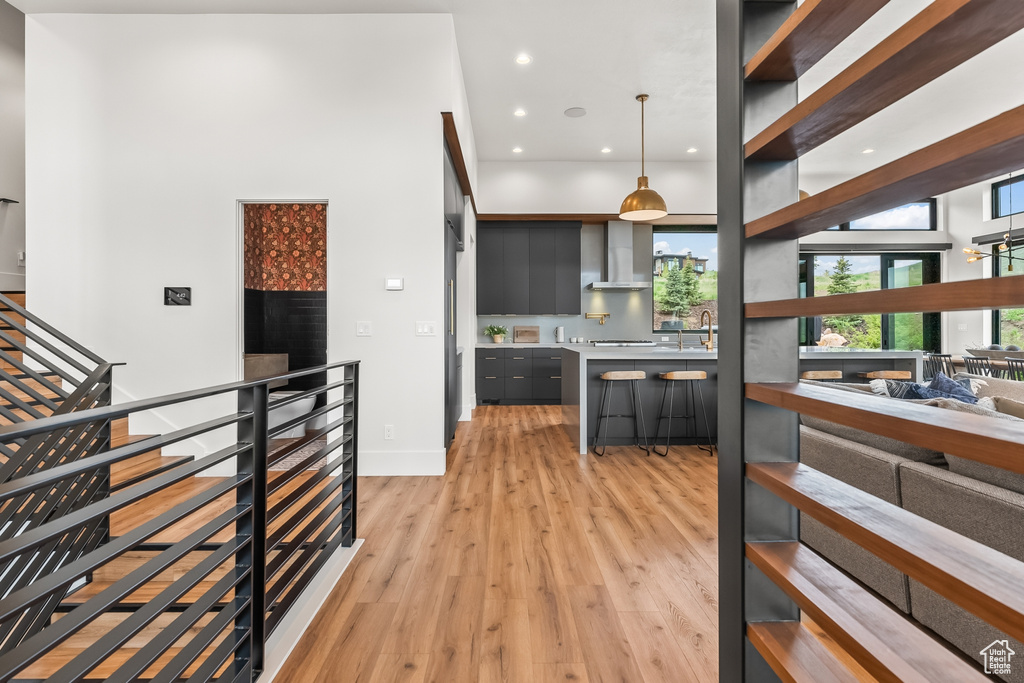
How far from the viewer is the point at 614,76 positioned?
14.7ft

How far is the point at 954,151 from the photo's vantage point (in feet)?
1.54

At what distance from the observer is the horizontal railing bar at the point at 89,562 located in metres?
0.75

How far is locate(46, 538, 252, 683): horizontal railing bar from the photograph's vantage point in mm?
877

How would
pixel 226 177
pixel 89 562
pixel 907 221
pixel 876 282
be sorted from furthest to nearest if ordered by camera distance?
pixel 876 282, pixel 907 221, pixel 226 177, pixel 89 562

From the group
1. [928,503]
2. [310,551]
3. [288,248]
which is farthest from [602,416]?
[288,248]

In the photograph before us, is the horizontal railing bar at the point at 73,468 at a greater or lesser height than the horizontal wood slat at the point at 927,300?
lesser

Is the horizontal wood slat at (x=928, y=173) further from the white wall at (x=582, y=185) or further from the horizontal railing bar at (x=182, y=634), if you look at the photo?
the white wall at (x=582, y=185)

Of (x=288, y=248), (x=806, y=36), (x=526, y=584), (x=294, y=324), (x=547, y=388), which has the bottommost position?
(x=526, y=584)

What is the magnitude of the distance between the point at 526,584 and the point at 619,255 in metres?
5.71

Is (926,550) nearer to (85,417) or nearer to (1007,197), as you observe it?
(85,417)

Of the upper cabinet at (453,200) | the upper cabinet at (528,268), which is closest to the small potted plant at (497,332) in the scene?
the upper cabinet at (528,268)

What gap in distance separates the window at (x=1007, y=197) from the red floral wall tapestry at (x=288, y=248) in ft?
30.6

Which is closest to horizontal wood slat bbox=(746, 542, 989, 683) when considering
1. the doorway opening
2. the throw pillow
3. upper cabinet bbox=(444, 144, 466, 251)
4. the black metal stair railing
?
the black metal stair railing

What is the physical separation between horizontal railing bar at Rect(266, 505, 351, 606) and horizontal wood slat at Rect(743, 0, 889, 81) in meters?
1.97
